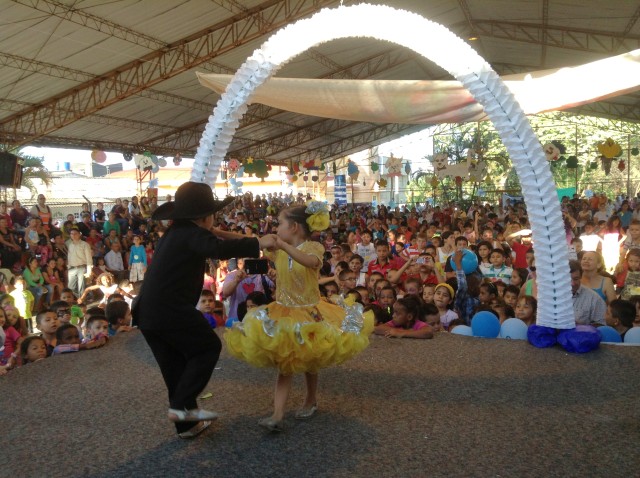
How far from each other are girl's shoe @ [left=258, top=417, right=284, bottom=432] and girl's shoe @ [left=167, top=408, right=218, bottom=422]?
26 cm

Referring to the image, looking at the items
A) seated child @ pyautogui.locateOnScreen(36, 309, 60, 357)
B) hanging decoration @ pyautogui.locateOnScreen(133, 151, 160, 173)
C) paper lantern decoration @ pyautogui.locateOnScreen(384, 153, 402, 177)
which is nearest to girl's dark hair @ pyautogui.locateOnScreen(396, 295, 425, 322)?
seated child @ pyautogui.locateOnScreen(36, 309, 60, 357)

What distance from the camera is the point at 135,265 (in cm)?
1060

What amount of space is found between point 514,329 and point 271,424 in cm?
243

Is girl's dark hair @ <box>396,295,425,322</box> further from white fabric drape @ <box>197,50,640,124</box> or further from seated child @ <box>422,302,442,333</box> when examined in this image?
white fabric drape @ <box>197,50,640,124</box>

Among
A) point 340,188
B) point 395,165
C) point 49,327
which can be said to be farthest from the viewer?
point 340,188

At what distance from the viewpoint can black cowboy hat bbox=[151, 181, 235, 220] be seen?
2879mm

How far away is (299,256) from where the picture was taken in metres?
2.92

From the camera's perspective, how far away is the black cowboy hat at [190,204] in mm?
2879

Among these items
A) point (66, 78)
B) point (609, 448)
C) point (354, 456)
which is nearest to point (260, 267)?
point (354, 456)

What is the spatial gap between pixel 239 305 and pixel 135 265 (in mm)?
5878

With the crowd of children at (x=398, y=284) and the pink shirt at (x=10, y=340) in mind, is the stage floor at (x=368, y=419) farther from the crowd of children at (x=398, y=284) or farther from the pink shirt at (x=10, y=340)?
the pink shirt at (x=10, y=340)

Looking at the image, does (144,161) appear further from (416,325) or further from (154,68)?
(416,325)

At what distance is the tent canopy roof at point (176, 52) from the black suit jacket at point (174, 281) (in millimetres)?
8190

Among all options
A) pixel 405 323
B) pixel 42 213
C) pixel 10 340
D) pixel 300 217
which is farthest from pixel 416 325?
pixel 42 213
